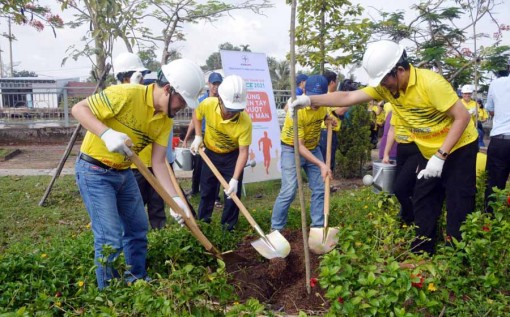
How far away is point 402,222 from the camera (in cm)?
426

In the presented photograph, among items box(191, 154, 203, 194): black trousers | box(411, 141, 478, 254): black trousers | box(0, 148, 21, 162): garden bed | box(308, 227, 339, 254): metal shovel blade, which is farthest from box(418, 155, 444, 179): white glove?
box(0, 148, 21, 162): garden bed

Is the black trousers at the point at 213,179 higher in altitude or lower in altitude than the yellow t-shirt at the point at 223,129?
lower

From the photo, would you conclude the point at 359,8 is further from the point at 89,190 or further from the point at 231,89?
the point at 89,190

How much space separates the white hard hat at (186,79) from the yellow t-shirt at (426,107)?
4.28ft

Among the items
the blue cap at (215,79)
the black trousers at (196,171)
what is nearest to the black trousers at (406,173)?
the blue cap at (215,79)

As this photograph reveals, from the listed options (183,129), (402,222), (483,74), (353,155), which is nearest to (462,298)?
(402,222)

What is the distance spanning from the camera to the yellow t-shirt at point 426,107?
10.4ft

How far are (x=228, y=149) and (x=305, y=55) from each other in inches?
186

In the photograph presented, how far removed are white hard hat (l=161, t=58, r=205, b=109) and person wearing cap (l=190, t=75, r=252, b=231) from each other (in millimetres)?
1247

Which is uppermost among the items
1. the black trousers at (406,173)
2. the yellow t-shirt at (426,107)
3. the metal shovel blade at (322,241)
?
the yellow t-shirt at (426,107)

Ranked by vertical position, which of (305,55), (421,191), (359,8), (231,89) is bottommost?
(421,191)

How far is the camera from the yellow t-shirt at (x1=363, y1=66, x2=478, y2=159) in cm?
318

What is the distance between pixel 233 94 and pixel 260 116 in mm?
2985

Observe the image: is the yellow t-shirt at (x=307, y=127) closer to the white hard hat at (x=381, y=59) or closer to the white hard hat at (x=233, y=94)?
the white hard hat at (x=233, y=94)
